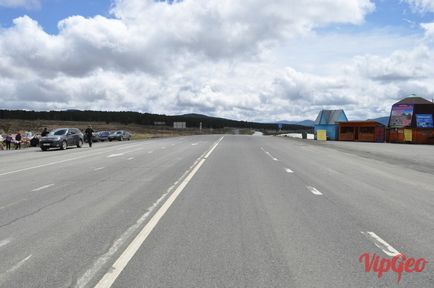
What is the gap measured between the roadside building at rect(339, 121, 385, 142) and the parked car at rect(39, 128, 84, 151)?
3302cm

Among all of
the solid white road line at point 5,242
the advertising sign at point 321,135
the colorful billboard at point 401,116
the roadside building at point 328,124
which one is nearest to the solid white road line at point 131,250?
the solid white road line at point 5,242

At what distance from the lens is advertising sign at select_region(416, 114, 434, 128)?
50.1 m

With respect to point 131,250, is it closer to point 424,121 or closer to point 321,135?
point 424,121

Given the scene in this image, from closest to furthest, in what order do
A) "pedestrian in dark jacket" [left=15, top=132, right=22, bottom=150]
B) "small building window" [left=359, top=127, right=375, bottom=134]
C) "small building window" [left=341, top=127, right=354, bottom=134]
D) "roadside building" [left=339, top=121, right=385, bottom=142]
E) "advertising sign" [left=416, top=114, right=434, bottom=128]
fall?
"pedestrian in dark jacket" [left=15, top=132, right=22, bottom=150] < "advertising sign" [left=416, top=114, right=434, bottom=128] < "roadside building" [left=339, top=121, right=385, bottom=142] < "small building window" [left=359, top=127, right=375, bottom=134] < "small building window" [left=341, top=127, right=354, bottom=134]

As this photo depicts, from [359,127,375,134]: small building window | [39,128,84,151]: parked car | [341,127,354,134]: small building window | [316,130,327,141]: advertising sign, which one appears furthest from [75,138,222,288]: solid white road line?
[316,130,327,141]: advertising sign

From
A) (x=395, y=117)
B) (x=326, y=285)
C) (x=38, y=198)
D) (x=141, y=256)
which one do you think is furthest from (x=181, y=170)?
(x=395, y=117)

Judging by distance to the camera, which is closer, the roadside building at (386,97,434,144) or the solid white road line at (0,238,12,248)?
the solid white road line at (0,238,12,248)

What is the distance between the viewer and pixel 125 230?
22.1 feet

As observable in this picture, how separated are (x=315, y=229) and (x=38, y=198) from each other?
6151mm

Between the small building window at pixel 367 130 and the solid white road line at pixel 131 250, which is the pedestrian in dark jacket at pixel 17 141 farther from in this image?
the small building window at pixel 367 130

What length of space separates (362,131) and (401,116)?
188 inches

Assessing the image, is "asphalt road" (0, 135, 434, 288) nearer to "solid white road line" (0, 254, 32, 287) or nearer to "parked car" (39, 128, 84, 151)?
"solid white road line" (0, 254, 32, 287)

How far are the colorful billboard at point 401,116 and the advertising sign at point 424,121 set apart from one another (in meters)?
1.58

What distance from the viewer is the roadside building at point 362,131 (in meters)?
53.3
